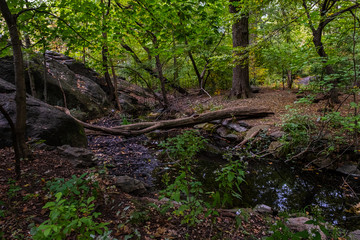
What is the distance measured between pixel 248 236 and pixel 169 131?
19.4ft

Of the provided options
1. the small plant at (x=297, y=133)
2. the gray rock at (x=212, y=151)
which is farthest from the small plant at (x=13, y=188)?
the small plant at (x=297, y=133)

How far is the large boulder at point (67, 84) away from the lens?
918 cm

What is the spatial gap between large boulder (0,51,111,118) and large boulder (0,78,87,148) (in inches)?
176

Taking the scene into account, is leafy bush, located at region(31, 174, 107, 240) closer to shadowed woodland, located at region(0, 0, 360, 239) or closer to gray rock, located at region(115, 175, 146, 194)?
shadowed woodland, located at region(0, 0, 360, 239)

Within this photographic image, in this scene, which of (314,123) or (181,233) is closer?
(181,233)

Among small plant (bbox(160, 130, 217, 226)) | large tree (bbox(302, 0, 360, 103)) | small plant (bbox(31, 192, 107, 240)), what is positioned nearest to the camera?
small plant (bbox(31, 192, 107, 240))

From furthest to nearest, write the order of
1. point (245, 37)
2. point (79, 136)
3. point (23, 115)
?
1. point (245, 37)
2. point (79, 136)
3. point (23, 115)

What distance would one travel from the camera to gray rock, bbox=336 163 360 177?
4.55m

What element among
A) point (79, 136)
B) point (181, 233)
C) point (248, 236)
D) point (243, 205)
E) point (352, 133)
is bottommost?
point (243, 205)

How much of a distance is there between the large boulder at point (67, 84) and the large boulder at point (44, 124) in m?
4.47

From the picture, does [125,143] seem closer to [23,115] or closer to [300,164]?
[23,115]

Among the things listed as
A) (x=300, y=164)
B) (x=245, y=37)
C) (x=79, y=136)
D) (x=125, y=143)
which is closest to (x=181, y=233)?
(x=79, y=136)

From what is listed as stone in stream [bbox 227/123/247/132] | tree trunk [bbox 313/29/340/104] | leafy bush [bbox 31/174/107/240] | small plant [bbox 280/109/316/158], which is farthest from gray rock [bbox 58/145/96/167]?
tree trunk [bbox 313/29/340/104]

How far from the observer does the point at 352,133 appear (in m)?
4.96
